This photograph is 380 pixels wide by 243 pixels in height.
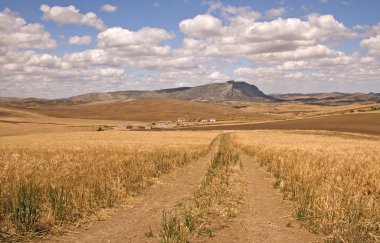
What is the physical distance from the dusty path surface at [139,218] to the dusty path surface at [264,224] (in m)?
1.85

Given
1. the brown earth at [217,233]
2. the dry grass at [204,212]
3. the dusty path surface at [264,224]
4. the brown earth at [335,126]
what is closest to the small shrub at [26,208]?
the brown earth at [217,233]

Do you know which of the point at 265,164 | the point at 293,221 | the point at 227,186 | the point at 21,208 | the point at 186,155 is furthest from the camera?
the point at 186,155

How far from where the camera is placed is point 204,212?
389 inches

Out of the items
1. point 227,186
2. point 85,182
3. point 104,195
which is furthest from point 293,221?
point 85,182

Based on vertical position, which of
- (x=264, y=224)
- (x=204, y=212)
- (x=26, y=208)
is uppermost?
(x=26, y=208)

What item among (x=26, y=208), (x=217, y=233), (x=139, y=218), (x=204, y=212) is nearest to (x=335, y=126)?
(x=204, y=212)

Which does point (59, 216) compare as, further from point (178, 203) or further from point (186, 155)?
point (186, 155)

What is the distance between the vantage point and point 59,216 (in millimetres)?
9172

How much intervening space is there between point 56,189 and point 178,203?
364cm

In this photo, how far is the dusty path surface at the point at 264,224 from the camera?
319 inches

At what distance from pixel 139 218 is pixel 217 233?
2402 mm

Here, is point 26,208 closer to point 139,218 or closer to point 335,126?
point 139,218

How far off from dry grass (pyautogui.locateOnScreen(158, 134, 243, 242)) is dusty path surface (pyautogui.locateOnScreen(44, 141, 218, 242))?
1.34 ft

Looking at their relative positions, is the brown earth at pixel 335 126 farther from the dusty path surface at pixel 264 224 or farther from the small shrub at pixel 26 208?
the small shrub at pixel 26 208
